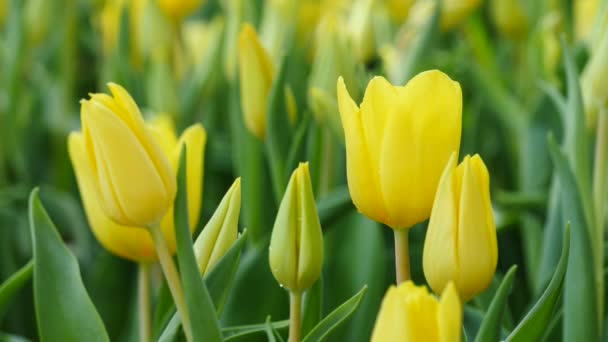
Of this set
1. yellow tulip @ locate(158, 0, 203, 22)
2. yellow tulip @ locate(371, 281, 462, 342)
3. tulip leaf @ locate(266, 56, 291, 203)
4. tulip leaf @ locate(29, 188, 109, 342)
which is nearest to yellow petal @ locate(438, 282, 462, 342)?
yellow tulip @ locate(371, 281, 462, 342)

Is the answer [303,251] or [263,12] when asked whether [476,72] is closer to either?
[263,12]

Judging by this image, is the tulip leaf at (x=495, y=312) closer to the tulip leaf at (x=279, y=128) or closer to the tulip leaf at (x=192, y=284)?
the tulip leaf at (x=192, y=284)

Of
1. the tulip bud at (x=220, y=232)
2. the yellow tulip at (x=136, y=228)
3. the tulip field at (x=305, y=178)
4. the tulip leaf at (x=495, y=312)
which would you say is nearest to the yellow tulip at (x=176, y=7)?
the tulip field at (x=305, y=178)

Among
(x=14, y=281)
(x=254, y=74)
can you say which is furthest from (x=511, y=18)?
(x=14, y=281)

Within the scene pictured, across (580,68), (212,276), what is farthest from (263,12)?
(212,276)

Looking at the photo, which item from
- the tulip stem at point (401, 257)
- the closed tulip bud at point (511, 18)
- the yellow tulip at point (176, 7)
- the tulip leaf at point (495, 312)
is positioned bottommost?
the tulip leaf at point (495, 312)

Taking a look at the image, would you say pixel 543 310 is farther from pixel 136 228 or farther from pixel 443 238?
pixel 136 228
